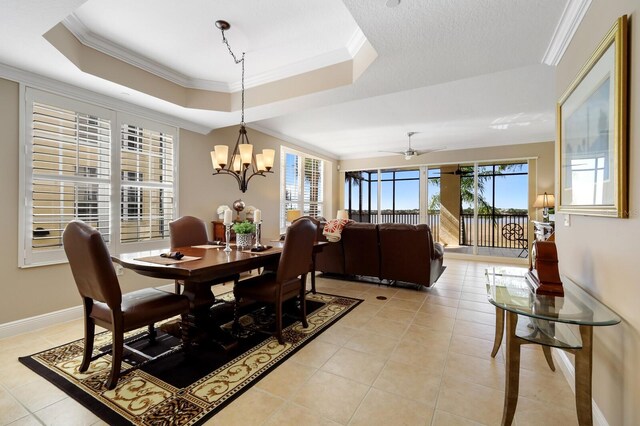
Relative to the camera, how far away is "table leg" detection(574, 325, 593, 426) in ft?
4.53

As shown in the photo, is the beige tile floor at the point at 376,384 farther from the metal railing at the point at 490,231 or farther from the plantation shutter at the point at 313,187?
the metal railing at the point at 490,231

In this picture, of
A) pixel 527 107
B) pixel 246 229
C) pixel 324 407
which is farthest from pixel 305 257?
pixel 527 107

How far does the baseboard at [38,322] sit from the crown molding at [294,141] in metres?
3.63

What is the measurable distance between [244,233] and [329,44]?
2096 millimetres

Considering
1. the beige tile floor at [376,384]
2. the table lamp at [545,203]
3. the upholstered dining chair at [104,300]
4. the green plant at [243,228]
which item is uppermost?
the table lamp at [545,203]

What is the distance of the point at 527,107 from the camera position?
440cm

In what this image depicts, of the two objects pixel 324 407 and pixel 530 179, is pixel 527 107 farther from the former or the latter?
pixel 324 407

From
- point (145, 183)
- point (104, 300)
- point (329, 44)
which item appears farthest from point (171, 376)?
point (329, 44)

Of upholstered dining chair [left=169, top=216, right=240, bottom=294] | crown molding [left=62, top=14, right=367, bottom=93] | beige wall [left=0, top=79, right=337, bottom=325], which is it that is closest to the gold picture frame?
crown molding [left=62, top=14, right=367, bottom=93]

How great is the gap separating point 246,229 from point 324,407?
1772 millimetres

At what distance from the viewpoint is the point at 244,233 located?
118 inches

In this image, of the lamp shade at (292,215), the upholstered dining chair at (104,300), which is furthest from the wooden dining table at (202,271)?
the lamp shade at (292,215)

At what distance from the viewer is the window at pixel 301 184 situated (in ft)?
21.2

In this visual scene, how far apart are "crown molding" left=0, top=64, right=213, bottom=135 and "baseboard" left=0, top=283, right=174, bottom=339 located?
2.30m
